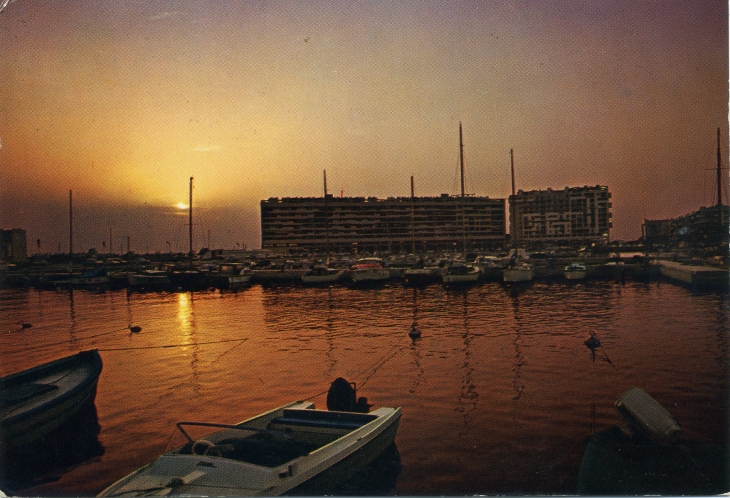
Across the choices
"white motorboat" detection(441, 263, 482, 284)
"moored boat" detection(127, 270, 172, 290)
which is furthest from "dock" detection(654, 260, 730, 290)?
"moored boat" detection(127, 270, 172, 290)

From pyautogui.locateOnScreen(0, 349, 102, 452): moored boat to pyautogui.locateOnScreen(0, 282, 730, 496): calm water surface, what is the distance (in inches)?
42.1

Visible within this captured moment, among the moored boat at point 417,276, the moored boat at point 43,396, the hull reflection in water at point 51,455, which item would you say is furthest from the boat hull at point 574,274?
the hull reflection in water at point 51,455

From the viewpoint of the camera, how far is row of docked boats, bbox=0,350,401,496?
286 inches

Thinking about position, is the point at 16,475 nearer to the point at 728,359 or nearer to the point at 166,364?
the point at 166,364

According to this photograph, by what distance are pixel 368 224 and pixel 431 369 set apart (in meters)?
171

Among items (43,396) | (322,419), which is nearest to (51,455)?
(43,396)

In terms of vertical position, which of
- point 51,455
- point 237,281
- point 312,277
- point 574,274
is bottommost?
point 51,455

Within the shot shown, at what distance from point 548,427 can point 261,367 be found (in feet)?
35.6

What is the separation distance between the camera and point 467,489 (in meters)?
9.20

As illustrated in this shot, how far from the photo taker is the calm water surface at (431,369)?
1059 cm

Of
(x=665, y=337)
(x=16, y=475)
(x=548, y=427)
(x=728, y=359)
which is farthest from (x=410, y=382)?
(x=665, y=337)

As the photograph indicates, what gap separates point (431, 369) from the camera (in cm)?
1812

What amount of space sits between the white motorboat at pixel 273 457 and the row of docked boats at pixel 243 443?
0.01 metres

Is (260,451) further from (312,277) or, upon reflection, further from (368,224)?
(368,224)
